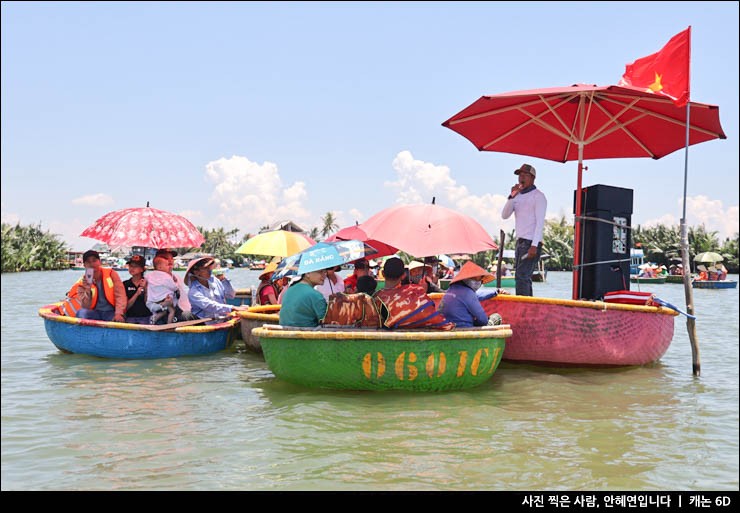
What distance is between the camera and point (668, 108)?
853cm

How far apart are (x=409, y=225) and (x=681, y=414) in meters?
3.62

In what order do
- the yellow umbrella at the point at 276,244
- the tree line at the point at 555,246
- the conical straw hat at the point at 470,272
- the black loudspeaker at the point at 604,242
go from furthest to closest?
the tree line at the point at 555,246, the yellow umbrella at the point at 276,244, the black loudspeaker at the point at 604,242, the conical straw hat at the point at 470,272

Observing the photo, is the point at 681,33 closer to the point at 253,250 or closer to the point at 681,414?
the point at 681,414

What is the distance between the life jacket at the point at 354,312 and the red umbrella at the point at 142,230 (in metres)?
3.74

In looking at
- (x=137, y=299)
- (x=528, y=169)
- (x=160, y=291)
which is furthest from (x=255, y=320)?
(x=528, y=169)

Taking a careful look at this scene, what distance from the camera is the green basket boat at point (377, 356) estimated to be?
6.50 meters

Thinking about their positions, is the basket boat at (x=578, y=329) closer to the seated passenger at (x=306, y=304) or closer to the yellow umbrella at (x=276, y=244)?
the seated passenger at (x=306, y=304)

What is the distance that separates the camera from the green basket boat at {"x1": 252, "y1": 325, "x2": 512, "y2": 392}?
650 centimetres

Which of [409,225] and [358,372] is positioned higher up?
[409,225]

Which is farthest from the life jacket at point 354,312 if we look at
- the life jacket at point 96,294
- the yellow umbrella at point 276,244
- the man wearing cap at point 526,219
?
the yellow umbrella at point 276,244

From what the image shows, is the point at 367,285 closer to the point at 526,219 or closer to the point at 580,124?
the point at 526,219

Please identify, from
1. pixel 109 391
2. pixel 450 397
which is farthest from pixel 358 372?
pixel 109 391

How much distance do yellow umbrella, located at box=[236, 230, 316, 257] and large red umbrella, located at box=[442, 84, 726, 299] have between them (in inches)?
156

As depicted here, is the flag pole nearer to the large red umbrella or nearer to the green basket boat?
the large red umbrella
